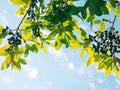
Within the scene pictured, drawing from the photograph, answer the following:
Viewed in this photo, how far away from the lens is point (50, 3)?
22.7 ft

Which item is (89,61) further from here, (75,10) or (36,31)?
(75,10)

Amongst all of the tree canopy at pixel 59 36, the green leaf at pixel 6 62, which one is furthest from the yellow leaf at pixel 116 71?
the green leaf at pixel 6 62

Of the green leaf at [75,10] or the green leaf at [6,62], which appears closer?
the green leaf at [75,10]

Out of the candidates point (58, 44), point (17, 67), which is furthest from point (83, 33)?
point (17, 67)

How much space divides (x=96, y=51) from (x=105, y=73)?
29.8 inches

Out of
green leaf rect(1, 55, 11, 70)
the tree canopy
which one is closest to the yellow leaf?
the tree canopy

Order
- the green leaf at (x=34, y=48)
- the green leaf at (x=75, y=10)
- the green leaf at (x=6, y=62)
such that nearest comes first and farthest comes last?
the green leaf at (x=75, y=10) < the green leaf at (x=34, y=48) < the green leaf at (x=6, y=62)

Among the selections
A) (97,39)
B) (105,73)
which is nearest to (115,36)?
(97,39)

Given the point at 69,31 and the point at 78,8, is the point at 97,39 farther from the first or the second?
the point at 78,8

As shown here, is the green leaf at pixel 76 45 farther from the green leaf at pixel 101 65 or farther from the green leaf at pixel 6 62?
the green leaf at pixel 6 62

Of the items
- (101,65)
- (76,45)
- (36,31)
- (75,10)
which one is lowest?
(101,65)

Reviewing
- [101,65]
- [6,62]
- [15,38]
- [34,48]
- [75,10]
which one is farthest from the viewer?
[101,65]

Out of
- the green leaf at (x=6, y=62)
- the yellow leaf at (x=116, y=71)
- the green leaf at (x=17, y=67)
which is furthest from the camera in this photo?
the green leaf at (x=17, y=67)

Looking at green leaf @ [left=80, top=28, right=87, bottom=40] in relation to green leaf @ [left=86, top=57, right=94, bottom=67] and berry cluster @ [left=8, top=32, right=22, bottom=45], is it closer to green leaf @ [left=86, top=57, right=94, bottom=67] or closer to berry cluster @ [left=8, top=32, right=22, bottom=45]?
green leaf @ [left=86, top=57, right=94, bottom=67]
